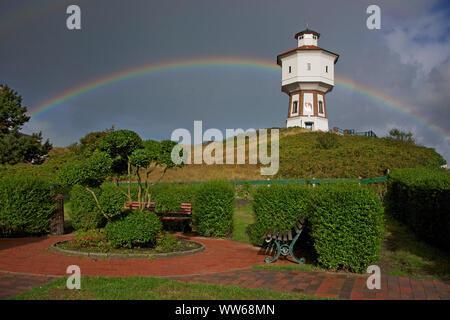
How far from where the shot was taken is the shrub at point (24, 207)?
10.3 metres

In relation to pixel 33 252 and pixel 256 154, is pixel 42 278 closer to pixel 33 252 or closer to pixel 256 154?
pixel 33 252

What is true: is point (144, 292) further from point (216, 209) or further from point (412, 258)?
point (216, 209)

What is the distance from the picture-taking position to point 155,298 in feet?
14.3

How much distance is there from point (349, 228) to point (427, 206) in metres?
3.35

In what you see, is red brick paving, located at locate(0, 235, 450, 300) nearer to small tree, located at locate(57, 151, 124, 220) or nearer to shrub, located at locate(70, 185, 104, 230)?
small tree, located at locate(57, 151, 124, 220)

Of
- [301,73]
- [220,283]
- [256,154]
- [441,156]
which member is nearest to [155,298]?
[220,283]

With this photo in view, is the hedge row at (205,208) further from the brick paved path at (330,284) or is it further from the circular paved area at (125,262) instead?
the brick paved path at (330,284)

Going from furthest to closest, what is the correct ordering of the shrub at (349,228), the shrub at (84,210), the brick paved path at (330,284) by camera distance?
the shrub at (84,210), the shrub at (349,228), the brick paved path at (330,284)

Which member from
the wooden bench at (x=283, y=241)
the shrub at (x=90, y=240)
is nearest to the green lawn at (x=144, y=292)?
the wooden bench at (x=283, y=241)

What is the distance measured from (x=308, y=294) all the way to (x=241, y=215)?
892 cm

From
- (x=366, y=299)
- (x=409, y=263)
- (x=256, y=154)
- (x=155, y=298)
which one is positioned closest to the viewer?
(x=155, y=298)

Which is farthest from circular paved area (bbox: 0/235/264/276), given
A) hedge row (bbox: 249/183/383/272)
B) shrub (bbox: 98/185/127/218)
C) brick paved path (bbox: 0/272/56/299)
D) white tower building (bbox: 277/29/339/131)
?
white tower building (bbox: 277/29/339/131)

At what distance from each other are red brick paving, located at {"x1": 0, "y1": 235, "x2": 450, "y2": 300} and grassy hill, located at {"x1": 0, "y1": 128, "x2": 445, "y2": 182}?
1693 centimetres

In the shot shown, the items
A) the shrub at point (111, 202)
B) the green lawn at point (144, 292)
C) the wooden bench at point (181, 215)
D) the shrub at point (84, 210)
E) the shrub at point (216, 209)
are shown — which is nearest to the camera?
the green lawn at point (144, 292)
